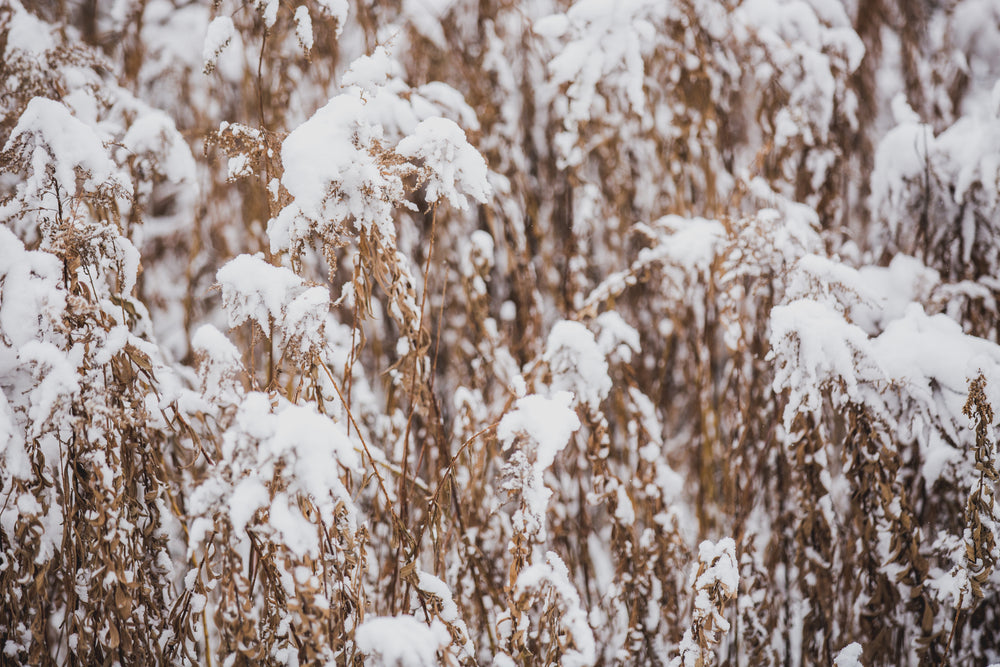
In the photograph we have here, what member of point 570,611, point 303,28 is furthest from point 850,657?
point 303,28

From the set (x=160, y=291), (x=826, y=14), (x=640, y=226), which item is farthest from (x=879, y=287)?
(x=160, y=291)

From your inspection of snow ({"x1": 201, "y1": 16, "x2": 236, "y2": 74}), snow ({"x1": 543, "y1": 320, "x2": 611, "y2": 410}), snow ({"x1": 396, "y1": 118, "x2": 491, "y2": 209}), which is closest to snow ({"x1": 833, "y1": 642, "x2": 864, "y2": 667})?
snow ({"x1": 543, "y1": 320, "x2": 611, "y2": 410})

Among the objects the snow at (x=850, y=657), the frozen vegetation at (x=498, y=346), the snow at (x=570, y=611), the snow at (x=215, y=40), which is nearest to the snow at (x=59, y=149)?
the frozen vegetation at (x=498, y=346)

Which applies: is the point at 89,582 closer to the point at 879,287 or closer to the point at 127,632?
the point at 127,632

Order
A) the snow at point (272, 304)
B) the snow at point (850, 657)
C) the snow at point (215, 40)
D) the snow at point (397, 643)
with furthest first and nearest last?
the snow at point (850, 657)
the snow at point (215, 40)
the snow at point (272, 304)
the snow at point (397, 643)

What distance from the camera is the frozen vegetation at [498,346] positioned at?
3.61ft

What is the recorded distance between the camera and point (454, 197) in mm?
1121

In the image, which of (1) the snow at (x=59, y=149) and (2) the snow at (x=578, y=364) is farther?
(2) the snow at (x=578, y=364)

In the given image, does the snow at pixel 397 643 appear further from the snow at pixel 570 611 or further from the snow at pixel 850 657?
the snow at pixel 850 657

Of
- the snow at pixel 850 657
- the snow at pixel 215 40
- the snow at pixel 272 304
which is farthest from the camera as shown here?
the snow at pixel 850 657

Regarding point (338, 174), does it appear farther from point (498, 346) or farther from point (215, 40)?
point (498, 346)

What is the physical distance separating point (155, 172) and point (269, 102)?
586 millimetres

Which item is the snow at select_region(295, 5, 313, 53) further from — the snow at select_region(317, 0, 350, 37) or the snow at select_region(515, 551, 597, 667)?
the snow at select_region(515, 551, 597, 667)

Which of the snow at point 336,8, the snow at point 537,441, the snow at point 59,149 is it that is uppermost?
the snow at point 336,8
